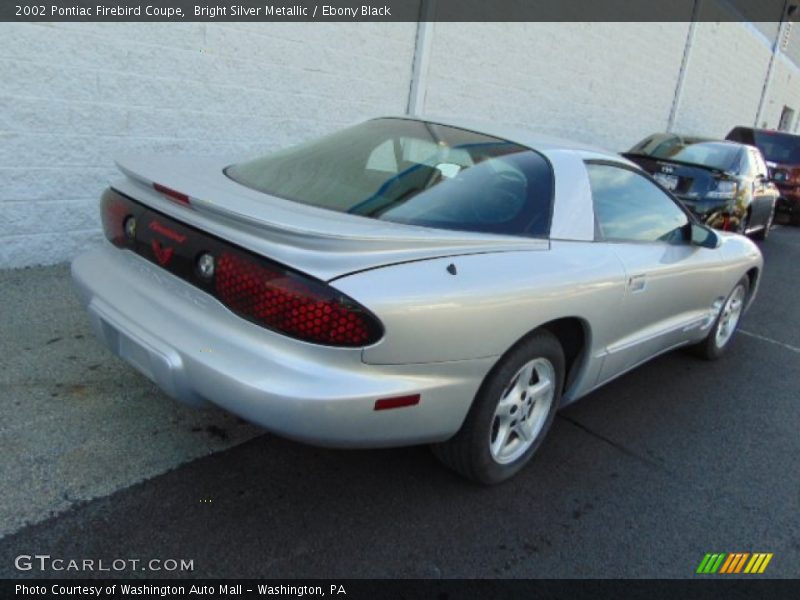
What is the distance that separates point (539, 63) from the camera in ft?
30.6

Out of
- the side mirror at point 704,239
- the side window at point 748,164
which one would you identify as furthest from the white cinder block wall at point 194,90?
the side mirror at point 704,239

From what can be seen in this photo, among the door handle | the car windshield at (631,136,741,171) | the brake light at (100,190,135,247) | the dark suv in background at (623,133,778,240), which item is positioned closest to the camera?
the brake light at (100,190,135,247)

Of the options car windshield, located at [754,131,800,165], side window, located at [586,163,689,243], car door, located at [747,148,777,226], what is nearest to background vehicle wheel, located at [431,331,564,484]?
side window, located at [586,163,689,243]

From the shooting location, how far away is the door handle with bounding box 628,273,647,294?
3207 millimetres

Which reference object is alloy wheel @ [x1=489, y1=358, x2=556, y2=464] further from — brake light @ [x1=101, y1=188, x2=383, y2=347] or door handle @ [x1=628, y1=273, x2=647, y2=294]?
brake light @ [x1=101, y1=188, x2=383, y2=347]

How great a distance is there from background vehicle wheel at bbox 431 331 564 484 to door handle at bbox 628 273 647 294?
59cm

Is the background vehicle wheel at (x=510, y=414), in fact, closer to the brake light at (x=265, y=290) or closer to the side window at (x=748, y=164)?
the brake light at (x=265, y=290)

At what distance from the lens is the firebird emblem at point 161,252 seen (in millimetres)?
2518

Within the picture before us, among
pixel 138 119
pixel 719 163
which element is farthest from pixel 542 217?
pixel 719 163

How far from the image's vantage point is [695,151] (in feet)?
28.0

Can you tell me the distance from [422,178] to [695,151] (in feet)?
22.6

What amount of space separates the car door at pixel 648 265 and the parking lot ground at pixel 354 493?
0.49 metres

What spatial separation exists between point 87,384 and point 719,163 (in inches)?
310
